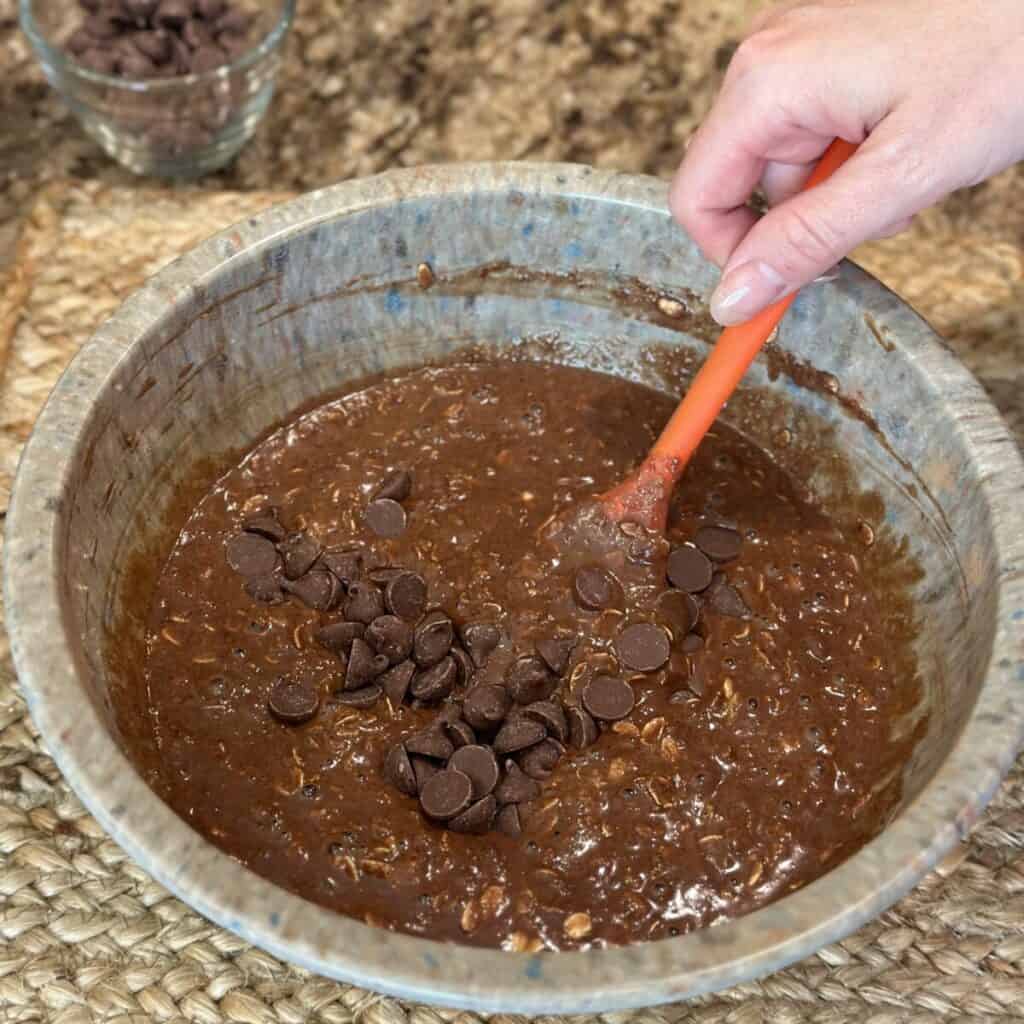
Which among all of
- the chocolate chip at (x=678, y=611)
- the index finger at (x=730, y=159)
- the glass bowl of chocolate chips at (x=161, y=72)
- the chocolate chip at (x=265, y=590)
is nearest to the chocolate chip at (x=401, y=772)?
the chocolate chip at (x=265, y=590)

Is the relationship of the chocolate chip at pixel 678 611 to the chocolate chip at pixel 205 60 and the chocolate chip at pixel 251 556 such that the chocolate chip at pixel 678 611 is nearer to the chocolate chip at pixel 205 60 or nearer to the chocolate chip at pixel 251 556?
the chocolate chip at pixel 251 556

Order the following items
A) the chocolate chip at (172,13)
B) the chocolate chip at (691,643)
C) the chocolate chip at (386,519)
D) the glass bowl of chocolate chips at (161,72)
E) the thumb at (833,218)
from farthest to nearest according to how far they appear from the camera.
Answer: the chocolate chip at (172,13), the glass bowl of chocolate chips at (161,72), the chocolate chip at (386,519), the chocolate chip at (691,643), the thumb at (833,218)

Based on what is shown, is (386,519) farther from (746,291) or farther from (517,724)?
(746,291)

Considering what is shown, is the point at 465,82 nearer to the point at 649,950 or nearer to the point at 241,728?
the point at 241,728

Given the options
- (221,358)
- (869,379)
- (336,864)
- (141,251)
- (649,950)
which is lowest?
(141,251)

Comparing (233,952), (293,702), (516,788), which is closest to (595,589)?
(516,788)

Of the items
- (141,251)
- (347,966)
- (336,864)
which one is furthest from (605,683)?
(141,251)

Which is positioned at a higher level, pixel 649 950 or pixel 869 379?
pixel 869 379
